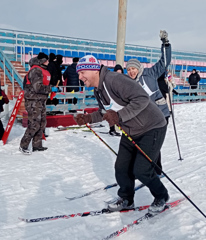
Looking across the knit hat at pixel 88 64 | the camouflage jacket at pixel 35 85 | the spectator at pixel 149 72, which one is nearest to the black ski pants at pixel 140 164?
the knit hat at pixel 88 64

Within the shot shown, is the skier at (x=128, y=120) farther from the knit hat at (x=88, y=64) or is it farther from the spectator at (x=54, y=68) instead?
the spectator at (x=54, y=68)

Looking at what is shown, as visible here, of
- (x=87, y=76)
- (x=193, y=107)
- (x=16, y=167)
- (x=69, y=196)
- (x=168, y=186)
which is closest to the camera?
(x=87, y=76)

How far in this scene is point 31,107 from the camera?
5641 millimetres

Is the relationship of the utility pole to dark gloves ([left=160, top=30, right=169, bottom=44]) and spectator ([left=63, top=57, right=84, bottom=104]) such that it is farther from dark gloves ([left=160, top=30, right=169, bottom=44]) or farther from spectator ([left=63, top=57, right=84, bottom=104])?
dark gloves ([left=160, top=30, right=169, bottom=44])

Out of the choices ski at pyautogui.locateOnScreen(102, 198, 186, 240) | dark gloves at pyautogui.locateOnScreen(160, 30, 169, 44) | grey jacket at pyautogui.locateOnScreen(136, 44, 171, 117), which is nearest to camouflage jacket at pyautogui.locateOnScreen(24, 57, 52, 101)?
grey jacket at pyautogui.locateOnScreen(136, 44, 171, 117)

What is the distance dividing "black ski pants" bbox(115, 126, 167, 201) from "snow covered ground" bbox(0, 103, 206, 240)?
0.34m

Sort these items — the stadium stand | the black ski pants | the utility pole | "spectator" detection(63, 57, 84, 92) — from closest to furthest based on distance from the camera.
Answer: the black ski pants < the utility pole < "spectator" detection(63, 57, 84, 92) < the stadium stand

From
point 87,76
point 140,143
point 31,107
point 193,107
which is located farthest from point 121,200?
point 193,107

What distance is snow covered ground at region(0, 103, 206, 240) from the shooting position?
2.76 meters

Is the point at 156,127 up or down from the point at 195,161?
up

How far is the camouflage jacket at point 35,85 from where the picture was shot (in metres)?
5.49

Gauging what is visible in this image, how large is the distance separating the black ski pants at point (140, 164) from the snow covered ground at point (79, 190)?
1.11 feet

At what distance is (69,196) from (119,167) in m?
1.04

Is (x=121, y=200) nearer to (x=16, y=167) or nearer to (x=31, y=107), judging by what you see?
(x=16, y=167)
